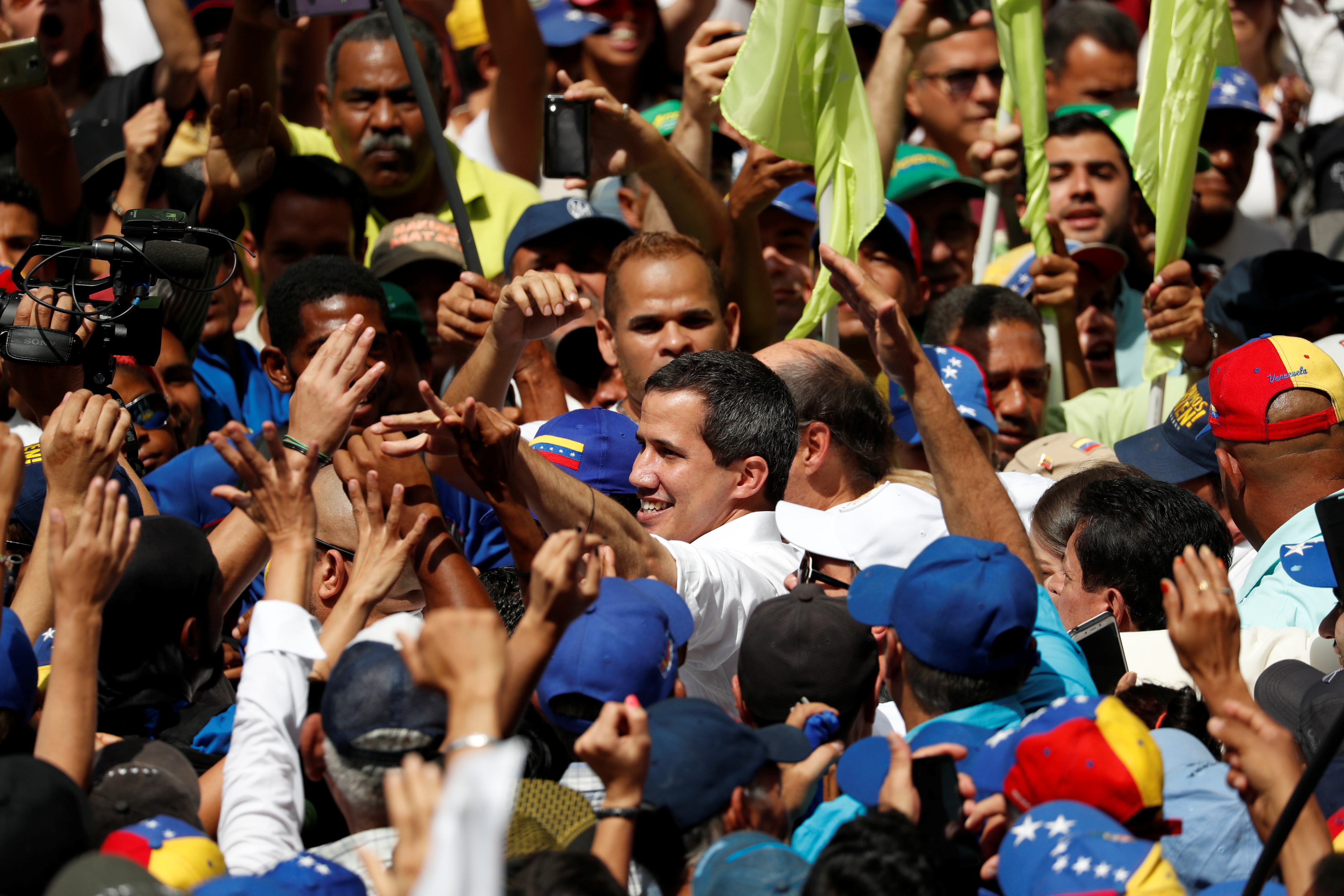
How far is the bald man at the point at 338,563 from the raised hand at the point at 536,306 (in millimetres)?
608

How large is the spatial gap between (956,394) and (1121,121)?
7.47 ft

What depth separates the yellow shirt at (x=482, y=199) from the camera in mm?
5477

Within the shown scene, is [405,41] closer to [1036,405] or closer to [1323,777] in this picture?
[1036,405]

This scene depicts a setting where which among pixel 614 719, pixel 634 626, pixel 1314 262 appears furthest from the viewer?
pixel 1314 262

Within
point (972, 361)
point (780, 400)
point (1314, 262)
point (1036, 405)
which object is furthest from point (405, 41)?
point (1314, 262)

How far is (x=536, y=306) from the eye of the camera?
3740 mm

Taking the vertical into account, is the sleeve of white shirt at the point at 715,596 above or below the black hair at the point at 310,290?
below

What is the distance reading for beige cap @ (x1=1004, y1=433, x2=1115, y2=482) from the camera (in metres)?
4.49

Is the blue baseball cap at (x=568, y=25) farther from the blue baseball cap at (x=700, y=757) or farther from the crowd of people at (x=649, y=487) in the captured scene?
the blue baseball cap at (x=700, y=757)

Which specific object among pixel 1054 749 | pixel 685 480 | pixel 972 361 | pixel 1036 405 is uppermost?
pixel 1054 749

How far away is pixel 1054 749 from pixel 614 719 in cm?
73

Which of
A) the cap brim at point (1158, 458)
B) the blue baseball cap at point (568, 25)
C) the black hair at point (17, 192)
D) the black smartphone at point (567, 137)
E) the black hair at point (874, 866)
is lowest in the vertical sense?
the cap brim at point (1158, 458)

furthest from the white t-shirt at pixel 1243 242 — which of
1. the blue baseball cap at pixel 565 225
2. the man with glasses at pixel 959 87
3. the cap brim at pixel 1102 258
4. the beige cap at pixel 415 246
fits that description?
the beige cap at pixel 415 246

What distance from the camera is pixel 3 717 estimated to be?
2479mm
